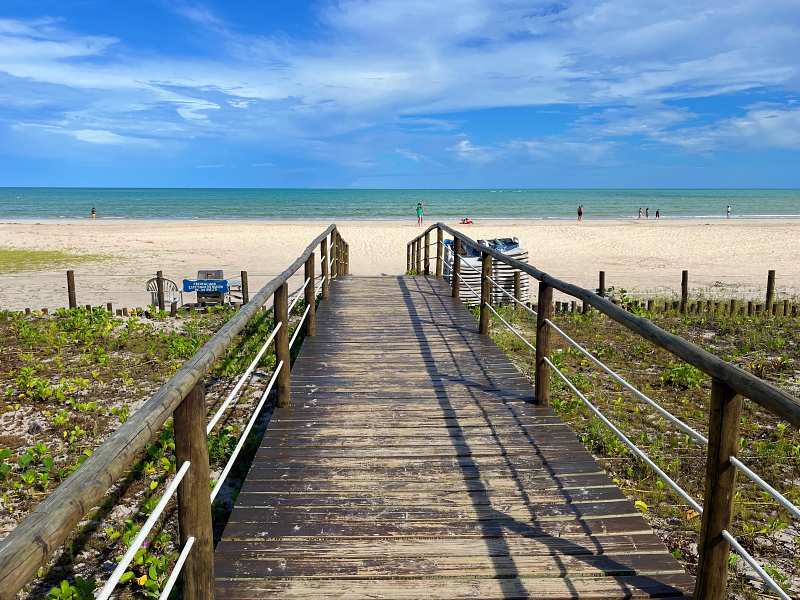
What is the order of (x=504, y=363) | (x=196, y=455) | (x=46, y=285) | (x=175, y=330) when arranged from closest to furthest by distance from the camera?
(x=196, y=455), (x=504, y=363), (x=175, y=330), (x=46, y=285)

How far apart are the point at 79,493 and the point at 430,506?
93.2 inches

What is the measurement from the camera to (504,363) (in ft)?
21.9

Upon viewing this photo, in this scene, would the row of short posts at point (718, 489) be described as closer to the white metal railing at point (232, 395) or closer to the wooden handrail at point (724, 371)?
the wooden handrail at point (724, 371)

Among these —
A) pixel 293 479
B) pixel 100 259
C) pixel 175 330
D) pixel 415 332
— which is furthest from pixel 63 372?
pixel 100 259

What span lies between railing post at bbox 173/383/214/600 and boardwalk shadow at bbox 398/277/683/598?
1337mm

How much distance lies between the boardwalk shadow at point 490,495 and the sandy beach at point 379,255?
1352 centimetres

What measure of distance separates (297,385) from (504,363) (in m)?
2.20

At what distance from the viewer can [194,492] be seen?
250 centimetres

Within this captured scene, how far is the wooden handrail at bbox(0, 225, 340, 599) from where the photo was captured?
1.27 metres

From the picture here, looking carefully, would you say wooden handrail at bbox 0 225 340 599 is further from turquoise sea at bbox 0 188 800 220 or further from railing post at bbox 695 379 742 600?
turquoise sea at bbox 0 188 800 220

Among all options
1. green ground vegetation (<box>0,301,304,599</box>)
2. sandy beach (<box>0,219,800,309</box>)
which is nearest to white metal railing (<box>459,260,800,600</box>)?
green ground vegetation (<box>0,301,304,599</box>)

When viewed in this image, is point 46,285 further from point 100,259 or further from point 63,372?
point 63,372

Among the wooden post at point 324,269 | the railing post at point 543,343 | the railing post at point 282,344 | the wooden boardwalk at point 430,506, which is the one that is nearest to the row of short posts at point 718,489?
the wooden boardwalk at point 430,506

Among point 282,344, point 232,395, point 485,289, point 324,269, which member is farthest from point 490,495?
point 324,269
